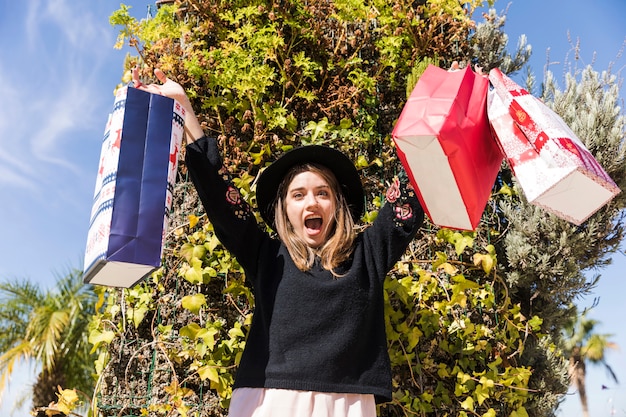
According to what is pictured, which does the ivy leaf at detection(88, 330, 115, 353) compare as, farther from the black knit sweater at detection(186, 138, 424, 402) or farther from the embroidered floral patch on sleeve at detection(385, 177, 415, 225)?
the embroidered floral patch on sleeve at detection(385, 177, 415, 225)

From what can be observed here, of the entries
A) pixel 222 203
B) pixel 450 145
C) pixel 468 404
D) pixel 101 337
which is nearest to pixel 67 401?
pixel 101 337

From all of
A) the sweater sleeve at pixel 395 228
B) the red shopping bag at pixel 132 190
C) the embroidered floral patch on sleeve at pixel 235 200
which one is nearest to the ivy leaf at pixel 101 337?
the red shopping bag at pixel 132 190

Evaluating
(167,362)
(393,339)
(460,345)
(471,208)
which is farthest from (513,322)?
(167,362)

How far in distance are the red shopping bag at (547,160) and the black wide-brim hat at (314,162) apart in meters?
0.63

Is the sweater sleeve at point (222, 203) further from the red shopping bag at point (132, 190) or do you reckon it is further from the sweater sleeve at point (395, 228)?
the sweater sleeve at point (395, 228)

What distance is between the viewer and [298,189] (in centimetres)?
201

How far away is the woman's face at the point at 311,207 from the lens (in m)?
1.95

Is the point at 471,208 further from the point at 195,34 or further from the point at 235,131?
the point at 195,34

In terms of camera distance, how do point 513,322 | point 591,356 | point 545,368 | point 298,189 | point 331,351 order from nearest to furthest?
point 331,351 < point 298,189 < point 513,322 < point 545,368 < point 591,356

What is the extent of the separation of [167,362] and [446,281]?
3.99 ft

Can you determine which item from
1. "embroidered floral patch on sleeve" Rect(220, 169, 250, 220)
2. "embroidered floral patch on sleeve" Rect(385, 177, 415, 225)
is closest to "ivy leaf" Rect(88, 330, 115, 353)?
"embroidered floral patch on sleeve" Rect(220, 169, 250, 220)

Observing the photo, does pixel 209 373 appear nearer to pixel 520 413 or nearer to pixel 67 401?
pixel 67 401

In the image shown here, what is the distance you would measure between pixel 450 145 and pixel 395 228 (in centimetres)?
41

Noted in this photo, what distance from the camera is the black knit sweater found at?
1.69 metres
